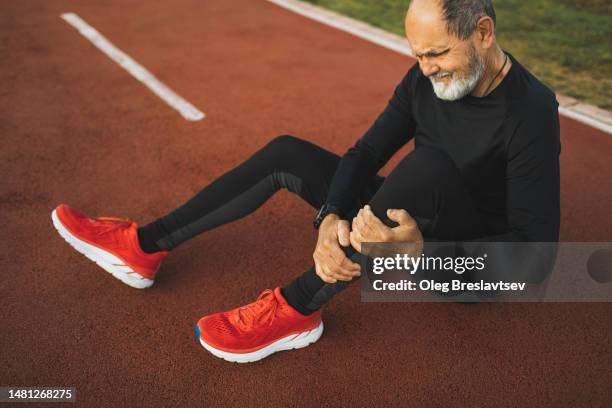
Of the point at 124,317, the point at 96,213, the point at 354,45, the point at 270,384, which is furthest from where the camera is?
the point at 354,45

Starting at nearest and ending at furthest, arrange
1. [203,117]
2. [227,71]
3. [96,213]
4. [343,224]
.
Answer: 1. [343,224]
2. [96,213]
3. [203,117]
4. [227,71]

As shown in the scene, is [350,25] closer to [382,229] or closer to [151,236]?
[151,236]

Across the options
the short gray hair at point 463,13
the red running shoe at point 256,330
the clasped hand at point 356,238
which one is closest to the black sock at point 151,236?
the red running shoe at point 256,330

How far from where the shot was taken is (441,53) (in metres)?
2.18

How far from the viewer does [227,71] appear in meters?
5.56

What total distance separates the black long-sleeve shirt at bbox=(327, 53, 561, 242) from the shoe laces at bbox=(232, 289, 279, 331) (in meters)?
0.54

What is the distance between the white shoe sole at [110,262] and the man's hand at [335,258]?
3.52 feet

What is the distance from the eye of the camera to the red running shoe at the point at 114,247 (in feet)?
9.27

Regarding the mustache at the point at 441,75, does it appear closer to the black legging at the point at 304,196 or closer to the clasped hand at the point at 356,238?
the black legging at the point at 304,196

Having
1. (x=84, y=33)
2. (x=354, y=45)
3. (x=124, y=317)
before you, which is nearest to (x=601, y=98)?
(x=354, y=45)

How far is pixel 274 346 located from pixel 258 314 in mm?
172

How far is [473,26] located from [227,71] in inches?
149

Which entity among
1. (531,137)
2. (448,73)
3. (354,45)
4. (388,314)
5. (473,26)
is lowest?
(388,314)

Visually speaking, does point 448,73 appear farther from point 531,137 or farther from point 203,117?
point 203,117
